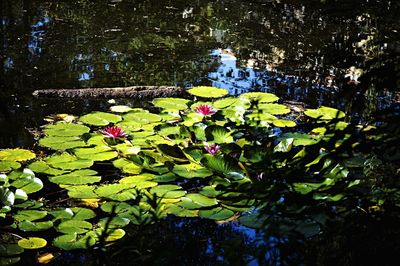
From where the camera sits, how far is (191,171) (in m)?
2.33

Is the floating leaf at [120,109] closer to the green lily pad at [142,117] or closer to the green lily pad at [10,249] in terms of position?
the green lily pad at [142,117]

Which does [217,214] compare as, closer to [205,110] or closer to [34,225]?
[34,225]

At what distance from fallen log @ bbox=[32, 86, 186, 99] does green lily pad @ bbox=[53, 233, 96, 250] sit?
59.0 inches

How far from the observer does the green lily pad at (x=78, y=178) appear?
2.23m

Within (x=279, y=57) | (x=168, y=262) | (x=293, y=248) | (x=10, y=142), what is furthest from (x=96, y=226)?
(x=279, y=57)

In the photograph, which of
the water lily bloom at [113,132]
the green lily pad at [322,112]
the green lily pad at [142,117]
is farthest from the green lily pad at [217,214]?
the green lily pad at [322,112]

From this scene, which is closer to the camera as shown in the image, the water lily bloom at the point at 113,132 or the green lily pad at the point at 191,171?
the green lily pad at the point at 191,171

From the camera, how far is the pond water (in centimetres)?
239

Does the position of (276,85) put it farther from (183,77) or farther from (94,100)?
(94,100)

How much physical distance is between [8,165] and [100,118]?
626 mm

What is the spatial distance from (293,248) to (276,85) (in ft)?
6.67

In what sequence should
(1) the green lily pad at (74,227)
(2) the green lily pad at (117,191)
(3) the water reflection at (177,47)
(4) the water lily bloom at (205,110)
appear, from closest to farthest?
(1) the green lily pad at (74,227) < (2) the green lily pad at (117,191) < (4) the water lily bloom at (205,110) < (3) the water reflection at (177,47)

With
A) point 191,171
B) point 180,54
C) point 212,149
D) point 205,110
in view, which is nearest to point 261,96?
point 205,110

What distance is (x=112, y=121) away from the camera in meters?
2.75
